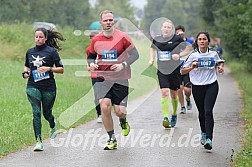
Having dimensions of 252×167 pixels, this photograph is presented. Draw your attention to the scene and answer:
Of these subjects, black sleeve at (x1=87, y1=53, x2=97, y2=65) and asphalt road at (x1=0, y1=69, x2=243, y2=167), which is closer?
asphalt road at (x1=0, y1=69, x2=243, y2=167)

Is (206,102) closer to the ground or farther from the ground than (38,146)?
farther from the ground

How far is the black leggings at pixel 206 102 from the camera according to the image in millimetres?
9539

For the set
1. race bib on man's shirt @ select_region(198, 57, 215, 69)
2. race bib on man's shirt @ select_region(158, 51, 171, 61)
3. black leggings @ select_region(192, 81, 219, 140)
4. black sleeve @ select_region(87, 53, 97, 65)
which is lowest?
black leggings @ select_region(192, 81, 219, 140)

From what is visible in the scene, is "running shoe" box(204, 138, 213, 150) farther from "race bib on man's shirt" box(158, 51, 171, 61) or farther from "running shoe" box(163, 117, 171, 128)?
"race bib on man's shirt" box(158, 51, 171, 61)

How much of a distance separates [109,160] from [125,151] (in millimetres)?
814

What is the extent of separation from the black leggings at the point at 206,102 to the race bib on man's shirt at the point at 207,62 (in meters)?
0.27

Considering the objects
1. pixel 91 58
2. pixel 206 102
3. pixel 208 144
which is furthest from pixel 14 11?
pixel 208 144

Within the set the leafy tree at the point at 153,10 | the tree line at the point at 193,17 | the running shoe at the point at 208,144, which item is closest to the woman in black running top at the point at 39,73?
the running shoe at the point at 208,144

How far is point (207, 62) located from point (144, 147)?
1.67 m

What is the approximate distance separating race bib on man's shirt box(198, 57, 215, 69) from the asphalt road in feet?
4.25

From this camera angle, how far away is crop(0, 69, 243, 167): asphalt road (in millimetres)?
8711

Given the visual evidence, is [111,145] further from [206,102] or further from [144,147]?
[206,102]

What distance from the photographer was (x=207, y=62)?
971 centimetres

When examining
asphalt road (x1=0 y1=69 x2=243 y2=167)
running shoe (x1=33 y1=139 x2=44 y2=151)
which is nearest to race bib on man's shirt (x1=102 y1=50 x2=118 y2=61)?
asphalt road (x1=0 y1=69 x2=243 y2=167)
